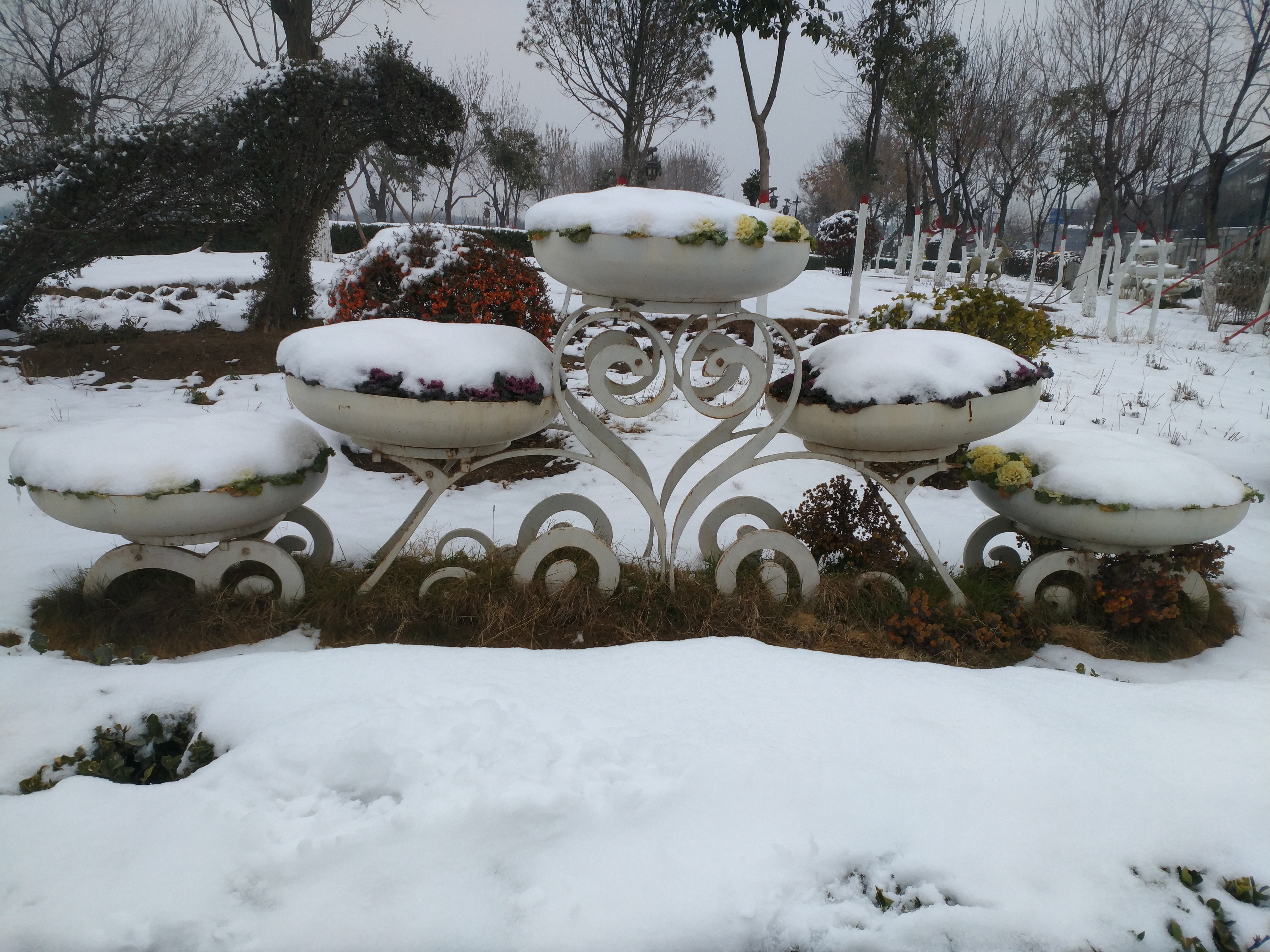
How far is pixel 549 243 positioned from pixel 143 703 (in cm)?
164

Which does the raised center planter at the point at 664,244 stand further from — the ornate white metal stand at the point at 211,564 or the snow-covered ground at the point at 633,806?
the ornate white metal stand at the point at 211,564

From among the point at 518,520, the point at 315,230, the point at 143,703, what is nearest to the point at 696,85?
the point at 315,230

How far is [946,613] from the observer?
2.59 metres

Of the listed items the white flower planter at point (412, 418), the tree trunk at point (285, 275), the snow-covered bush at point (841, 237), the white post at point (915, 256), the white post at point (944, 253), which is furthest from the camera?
the snow-covered bush at point (841, 237)

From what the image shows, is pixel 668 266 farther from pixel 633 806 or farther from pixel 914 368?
pixel 633 806

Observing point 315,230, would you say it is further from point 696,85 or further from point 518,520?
point 696,85

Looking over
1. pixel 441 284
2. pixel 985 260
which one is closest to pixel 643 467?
pixel 441 284

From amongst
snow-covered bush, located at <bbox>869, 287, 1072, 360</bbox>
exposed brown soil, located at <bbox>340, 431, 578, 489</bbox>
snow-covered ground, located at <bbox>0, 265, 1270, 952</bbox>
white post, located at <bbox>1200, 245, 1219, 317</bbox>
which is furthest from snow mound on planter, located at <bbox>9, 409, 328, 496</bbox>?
white post, located at <bbox>1200, 245, 1219, 317</bbox>

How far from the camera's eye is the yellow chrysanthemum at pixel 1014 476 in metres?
2.47

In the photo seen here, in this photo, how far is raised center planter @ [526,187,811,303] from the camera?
2107 mm

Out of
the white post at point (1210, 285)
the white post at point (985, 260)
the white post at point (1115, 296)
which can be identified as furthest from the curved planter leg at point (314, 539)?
the white post at point (1210, 285)

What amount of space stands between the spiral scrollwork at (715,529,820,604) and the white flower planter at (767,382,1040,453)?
390mm

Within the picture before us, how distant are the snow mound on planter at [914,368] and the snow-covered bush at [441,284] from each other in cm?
274

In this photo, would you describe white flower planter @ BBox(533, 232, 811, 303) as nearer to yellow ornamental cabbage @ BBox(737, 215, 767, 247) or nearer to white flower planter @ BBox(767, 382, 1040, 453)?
yellow ornamental cabbage @ BBox(737, 215, 767, 247)
